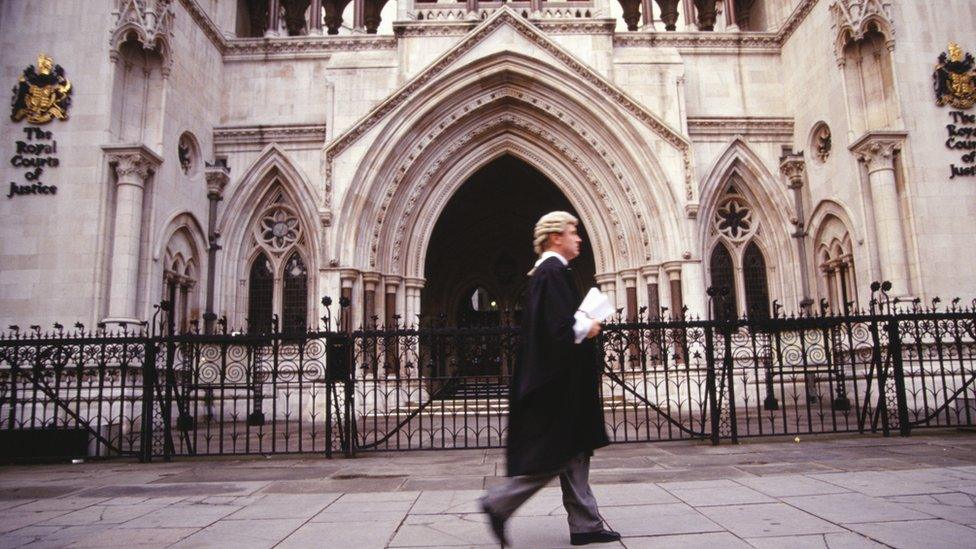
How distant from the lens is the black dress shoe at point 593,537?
14.4 ft

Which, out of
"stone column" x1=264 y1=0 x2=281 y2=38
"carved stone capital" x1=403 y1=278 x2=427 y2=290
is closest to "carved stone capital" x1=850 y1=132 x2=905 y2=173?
"carved stone capital" x1=403 y1=278 x2=427 y2=290

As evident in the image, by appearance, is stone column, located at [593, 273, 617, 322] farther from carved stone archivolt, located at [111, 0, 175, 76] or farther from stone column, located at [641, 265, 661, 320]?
carved stone archivolt, located at [111, 0, 175, 76]

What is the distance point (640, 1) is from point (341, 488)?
18684mm

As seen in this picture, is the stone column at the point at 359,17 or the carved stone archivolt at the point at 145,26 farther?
the stone column at the point at 359,17

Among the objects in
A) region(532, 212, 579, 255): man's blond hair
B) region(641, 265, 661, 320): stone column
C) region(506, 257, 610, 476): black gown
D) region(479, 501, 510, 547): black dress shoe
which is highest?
region(641, 265, 661, 320): stone column

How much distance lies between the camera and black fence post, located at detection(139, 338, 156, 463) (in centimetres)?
951

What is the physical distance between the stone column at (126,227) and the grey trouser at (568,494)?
1207 cm

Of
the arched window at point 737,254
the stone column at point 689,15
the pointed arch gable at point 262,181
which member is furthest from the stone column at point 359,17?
the arched window at point 737,254

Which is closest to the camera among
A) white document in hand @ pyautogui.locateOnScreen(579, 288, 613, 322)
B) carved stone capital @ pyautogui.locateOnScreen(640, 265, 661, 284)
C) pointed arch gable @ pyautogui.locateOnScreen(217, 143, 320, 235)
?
white document in hand @ pyautogui.locateOnScreen(579, 288, 613, 322)

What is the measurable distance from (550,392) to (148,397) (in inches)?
291

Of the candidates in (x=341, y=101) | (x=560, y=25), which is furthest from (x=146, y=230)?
(x=560, y=25)

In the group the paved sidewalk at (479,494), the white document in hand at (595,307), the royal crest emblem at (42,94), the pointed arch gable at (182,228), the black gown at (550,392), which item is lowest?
the paved sidewalk at (479,494)

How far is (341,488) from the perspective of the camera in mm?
7004

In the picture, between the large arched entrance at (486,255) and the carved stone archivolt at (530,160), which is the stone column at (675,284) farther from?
the large arched entrance at (486,255)
